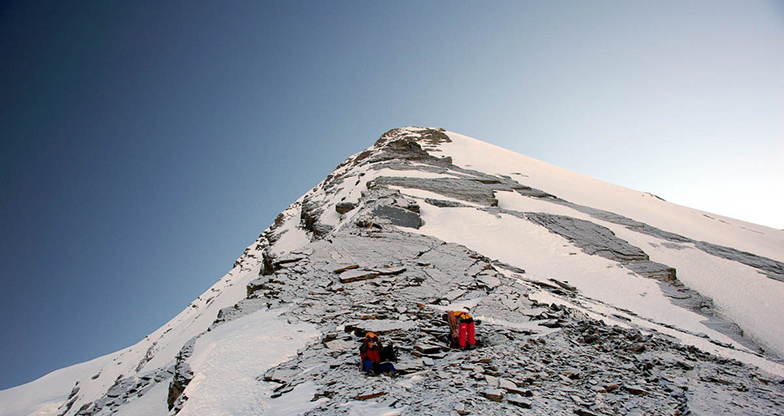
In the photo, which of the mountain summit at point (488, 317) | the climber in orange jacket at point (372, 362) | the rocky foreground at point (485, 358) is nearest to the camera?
the rocky foreground at point (485, 358)

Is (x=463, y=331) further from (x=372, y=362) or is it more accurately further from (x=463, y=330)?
(x=372, y=362)

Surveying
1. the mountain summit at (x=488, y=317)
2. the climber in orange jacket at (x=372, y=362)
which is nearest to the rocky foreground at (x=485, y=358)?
the mountain summit at (x=488, y=317)

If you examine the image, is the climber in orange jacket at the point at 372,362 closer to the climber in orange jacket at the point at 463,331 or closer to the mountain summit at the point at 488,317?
the mountain summit at the point at 488,317

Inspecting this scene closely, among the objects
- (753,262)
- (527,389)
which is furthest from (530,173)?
(527,389)

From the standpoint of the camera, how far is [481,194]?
1992 centimetres

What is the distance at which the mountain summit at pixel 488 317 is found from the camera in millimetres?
4820

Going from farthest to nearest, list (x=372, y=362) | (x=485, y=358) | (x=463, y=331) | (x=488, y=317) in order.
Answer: (x=488, y=317) < (x=463, y=331) < (x=485, y=358) < (x=372, y=362)

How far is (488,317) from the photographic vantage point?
816 centimetres

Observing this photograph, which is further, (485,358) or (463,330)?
(463,330)

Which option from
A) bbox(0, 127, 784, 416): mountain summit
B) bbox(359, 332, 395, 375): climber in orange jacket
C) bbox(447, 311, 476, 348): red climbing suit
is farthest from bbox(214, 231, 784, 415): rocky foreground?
bbox(447, 311, 476, 348): red climbing suit

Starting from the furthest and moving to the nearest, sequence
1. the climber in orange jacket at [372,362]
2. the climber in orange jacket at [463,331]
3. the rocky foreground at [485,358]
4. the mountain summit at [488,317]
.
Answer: the climber in orange jacket at [463,331] → the climber in orange jacket at [372,362] → the mountain summit at [488,317] → the rocky foreground at [485,358]

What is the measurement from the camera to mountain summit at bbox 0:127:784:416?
482 centimetres

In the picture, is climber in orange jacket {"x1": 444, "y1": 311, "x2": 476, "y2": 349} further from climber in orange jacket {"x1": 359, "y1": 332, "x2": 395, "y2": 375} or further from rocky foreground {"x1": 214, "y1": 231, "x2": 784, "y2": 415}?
climber in orange jacket {"x1": 359, "y1": 332, "x2": 395, "y2": 375}

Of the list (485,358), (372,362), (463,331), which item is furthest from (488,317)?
(372,362)
